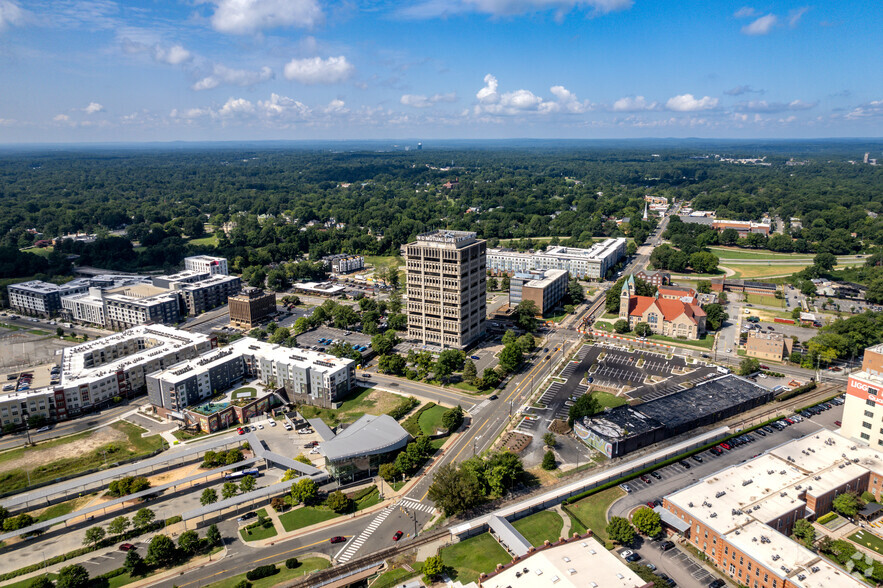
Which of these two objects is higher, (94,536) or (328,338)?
(328,338)

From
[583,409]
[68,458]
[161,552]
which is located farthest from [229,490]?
[583,409]

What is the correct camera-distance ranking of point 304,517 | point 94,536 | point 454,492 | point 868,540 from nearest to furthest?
point 94,536 < point 868,540 < point 454,492 < point 304,517

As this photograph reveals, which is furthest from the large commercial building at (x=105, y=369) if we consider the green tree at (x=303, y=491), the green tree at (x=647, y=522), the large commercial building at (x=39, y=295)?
the green tree at (x=647, y=522)

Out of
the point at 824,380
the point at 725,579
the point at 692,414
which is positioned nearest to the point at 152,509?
the point at 725,579

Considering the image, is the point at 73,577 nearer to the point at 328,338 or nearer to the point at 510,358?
the point at 510,358

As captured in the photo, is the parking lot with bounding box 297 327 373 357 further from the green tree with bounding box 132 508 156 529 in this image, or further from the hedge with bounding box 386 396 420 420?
the green tree with bounding box 132 508 156 529

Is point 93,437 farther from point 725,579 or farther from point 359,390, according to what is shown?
point 725,579
